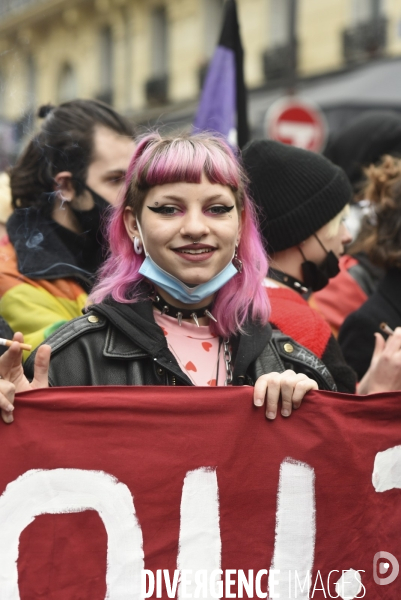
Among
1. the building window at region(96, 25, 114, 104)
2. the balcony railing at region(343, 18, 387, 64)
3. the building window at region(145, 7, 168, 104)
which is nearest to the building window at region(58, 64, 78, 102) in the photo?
the building window at region(96, 25, 114, 104)

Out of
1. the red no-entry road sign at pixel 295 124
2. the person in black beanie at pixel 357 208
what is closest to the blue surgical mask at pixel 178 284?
the person in black beanie at pixel 357 208

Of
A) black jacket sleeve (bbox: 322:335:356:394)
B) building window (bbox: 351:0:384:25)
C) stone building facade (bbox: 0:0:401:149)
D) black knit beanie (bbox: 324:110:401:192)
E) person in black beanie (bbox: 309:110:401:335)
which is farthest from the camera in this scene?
stone building facade (bbox: 0:0:401:149)

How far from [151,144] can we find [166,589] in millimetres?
1219

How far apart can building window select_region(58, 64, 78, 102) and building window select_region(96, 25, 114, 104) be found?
3.00ft

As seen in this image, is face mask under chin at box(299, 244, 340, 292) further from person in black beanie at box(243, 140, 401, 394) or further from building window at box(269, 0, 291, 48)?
building window at box(269, 0, 291, 48)

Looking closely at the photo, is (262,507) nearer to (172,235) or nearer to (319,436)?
(319,436)

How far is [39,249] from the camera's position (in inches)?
134

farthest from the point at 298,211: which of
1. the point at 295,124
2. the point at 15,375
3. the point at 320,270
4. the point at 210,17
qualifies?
the point at 210,17

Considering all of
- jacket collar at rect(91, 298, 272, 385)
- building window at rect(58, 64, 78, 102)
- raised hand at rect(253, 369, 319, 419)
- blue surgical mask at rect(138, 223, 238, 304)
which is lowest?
building window at rect(58, 64, 78, 102)

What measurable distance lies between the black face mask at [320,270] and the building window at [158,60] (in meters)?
19.9

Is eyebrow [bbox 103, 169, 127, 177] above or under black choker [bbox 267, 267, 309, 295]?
above

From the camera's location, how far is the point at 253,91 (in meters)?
19.0

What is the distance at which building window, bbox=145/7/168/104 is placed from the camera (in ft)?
74.5

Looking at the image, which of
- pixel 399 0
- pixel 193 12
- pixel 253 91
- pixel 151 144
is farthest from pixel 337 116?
pixel 193 12
